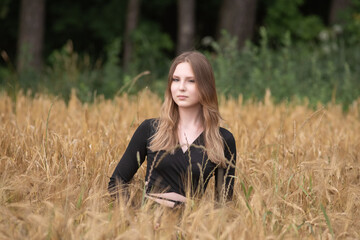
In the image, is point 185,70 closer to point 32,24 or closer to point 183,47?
point 183,47

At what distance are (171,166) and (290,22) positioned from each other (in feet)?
41.5

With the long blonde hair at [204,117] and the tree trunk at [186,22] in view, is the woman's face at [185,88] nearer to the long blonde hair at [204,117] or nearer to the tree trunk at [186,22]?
the long blonde hair at [204,117]

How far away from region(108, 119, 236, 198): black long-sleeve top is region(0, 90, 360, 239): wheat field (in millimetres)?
87

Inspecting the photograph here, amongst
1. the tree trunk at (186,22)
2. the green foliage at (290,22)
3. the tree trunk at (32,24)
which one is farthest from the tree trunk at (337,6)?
the tree trunk at (32,24)

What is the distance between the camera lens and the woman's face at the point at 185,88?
2.76 metres

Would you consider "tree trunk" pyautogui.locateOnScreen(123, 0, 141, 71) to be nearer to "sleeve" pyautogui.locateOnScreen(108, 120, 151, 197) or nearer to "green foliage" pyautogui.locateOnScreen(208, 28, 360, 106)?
"green foliage" pyautogui.locateOnScreen(208, 28, 360, 106)

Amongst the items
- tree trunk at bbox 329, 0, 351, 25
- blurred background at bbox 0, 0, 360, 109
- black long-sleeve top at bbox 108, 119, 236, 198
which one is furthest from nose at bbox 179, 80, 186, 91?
tree trunk at bbox 329, 0, 351, 25

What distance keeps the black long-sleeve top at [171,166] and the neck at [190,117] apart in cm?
11

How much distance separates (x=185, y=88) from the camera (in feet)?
9.07

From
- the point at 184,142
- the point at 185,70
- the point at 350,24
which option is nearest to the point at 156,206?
the point at 184,142

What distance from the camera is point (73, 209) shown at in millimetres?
2465

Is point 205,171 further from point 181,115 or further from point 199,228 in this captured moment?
point 199,228

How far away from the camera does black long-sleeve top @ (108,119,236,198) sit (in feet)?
8.93

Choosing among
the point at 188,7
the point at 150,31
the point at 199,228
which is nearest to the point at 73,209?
the point at 199,228
